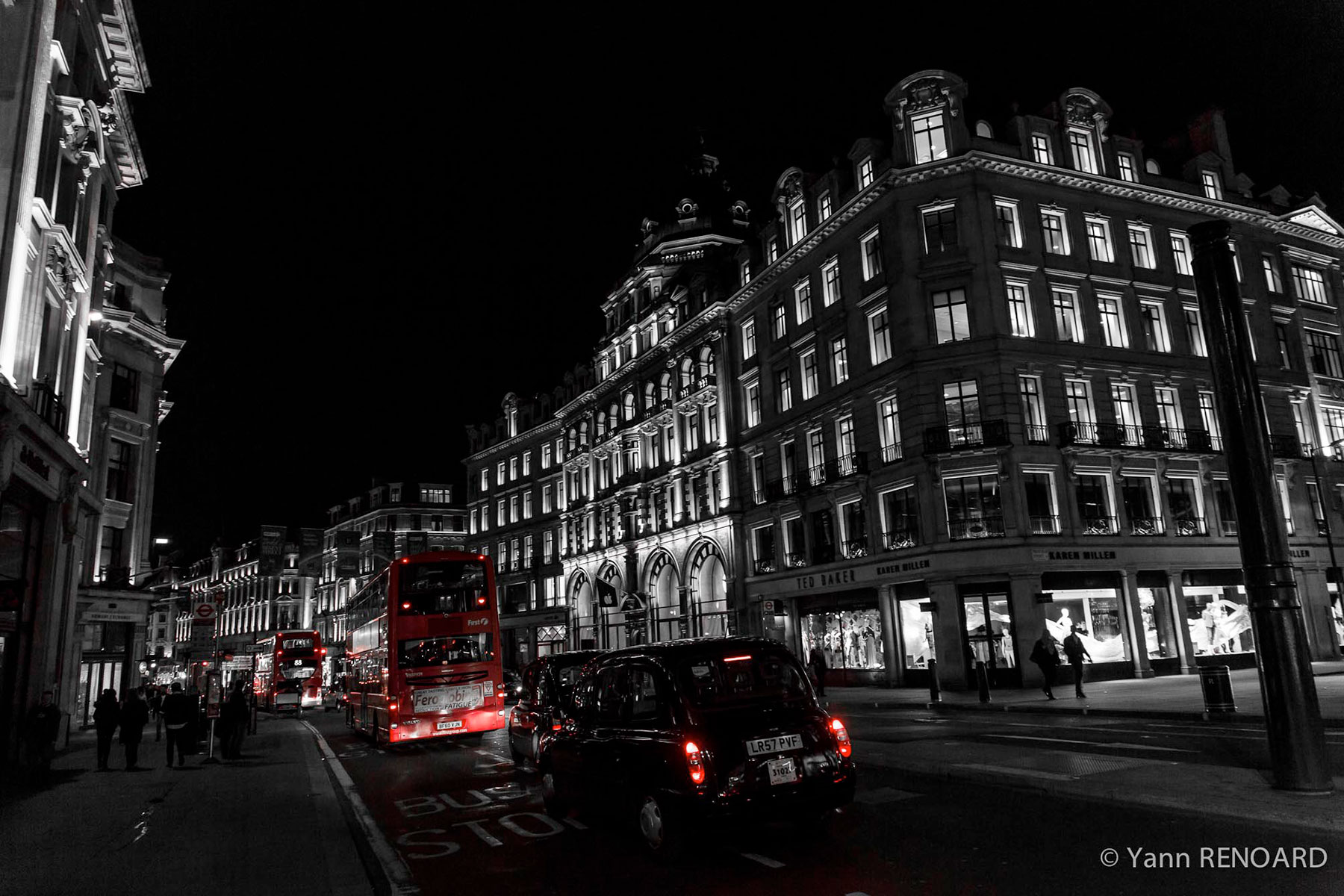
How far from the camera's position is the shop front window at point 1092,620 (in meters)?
30.0

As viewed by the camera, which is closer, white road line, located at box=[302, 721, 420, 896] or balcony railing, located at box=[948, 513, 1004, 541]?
white road line, located at box=[302, 721, 420, 896]

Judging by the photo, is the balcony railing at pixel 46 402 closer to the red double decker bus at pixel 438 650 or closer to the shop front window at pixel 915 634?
the red double decker bus at pixel 438 650

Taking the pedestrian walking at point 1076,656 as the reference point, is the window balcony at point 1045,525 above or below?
above

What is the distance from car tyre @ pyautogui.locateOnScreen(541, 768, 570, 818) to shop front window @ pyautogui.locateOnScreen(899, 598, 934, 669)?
2368 cm

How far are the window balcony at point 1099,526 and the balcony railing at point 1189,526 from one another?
307 centimetres

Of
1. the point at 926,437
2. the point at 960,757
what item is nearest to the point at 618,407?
the point at 926,437

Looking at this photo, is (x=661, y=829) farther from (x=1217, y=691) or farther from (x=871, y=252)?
(x=871, y=252)

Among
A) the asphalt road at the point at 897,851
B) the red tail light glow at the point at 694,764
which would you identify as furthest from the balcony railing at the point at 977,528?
the red tail light glow at the point at 694,764

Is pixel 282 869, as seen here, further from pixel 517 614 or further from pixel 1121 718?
pixel 517 614

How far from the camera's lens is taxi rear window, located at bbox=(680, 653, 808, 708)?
805 cm

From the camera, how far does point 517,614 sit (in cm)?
6625

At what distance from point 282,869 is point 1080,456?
30098 millimetres

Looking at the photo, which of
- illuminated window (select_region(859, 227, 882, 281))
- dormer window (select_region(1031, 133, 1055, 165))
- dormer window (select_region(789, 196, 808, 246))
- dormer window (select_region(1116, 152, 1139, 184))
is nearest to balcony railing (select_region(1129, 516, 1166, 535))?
illuminated window (select_region(859, 227, 882, 281))

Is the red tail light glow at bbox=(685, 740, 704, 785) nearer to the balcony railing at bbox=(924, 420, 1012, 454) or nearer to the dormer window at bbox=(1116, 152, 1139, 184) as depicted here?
the balcony railing at bbox=(924, 420, 1012, 454)
